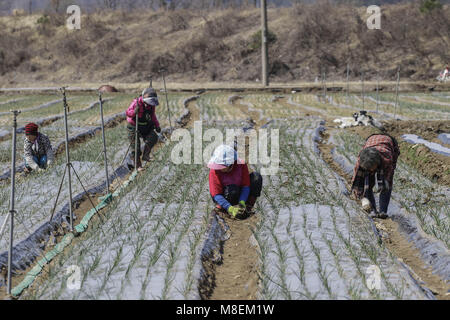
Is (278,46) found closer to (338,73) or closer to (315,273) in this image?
(338,73)

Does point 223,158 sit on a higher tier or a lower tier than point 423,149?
higher

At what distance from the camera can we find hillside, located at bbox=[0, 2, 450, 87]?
97.8 ft

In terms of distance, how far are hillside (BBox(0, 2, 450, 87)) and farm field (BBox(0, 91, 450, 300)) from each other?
857 inches

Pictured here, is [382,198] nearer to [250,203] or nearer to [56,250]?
[250,203]

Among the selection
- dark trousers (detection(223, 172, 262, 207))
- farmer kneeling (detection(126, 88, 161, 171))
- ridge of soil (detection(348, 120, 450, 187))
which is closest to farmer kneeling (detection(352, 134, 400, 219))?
dark trousers (detection(223, 172, 262, 207))

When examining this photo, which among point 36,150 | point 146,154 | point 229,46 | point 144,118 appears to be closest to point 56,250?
point 36,150

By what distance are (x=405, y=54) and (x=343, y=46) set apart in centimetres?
400

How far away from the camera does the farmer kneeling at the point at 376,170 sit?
483 cm

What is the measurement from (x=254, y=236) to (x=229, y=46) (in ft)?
100

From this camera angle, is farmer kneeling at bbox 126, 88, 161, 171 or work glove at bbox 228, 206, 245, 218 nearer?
work glove at bbox 228, 206, 245, 218

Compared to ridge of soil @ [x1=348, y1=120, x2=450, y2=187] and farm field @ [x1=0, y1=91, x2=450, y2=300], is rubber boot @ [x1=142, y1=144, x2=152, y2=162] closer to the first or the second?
farm field @ [x1=0, y1=91, x2=450, y2=300]

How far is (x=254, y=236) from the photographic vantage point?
4.75 meters

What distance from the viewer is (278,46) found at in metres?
32.4

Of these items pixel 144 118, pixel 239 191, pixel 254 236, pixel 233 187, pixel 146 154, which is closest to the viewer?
pixel 254 236
